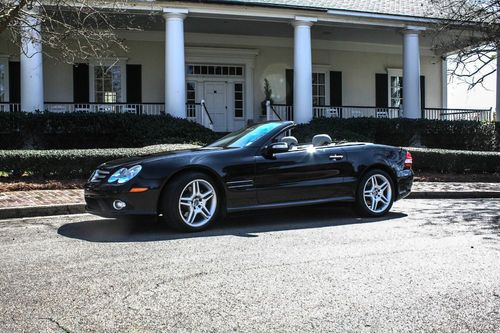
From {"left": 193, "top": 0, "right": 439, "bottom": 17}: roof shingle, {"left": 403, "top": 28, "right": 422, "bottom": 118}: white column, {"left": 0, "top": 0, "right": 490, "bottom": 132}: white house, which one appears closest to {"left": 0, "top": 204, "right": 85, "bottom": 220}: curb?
{"left": 0, "top": 0, "right": 490, "bottom": 132}: white house

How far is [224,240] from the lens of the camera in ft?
21.3

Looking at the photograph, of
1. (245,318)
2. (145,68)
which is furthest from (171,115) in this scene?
(245,318)

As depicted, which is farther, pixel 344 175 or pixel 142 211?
pixel 344 175

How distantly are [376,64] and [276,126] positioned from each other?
1766 cm

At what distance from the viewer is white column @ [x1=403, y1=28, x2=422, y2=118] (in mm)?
19297

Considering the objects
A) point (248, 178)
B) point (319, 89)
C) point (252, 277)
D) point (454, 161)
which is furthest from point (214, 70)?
point (252, 277)

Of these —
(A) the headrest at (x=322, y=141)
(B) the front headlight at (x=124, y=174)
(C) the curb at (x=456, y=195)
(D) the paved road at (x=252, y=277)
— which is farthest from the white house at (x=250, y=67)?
(D) the paved road at (x=252, y=277)

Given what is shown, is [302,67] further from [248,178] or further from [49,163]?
[248,178]

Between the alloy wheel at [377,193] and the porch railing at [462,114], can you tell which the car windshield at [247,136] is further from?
the porch railing at [462,114]

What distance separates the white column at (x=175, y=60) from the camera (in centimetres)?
1650

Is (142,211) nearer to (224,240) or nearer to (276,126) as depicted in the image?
(224,240)

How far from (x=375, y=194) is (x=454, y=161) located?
7.33m

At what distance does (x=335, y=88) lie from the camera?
23.2 m

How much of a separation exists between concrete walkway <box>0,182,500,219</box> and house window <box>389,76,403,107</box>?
1188 cm
